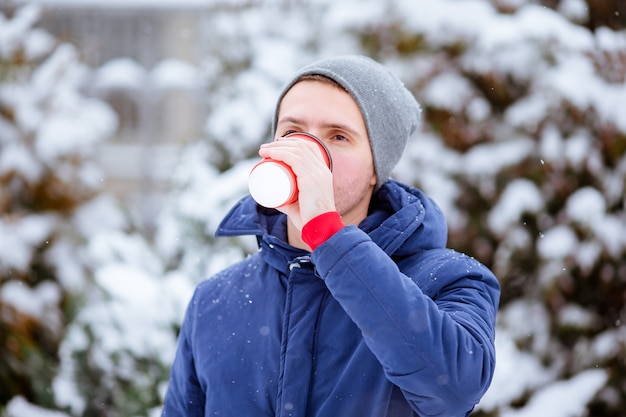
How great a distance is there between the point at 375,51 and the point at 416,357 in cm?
382

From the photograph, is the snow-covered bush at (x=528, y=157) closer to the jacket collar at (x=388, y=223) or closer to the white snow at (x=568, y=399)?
the white snow at (x=568, y=399)

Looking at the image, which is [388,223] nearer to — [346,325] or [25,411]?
[346,325]

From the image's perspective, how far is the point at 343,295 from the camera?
4.57 ft

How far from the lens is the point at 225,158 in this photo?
175 inches

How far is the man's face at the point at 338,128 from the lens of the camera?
5.61 ft

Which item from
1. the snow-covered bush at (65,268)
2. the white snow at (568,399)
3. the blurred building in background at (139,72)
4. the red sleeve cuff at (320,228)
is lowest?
the blurred building in background at (139,72)

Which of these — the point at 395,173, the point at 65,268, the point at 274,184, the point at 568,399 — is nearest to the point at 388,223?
the point at 274,184

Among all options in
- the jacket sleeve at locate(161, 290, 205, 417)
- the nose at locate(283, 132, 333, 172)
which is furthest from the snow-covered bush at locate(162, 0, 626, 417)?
the nose at locate(283, 132, 333, 172)

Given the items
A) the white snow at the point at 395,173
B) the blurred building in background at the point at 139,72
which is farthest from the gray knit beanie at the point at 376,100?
the blurred building in background at the point at 139,72

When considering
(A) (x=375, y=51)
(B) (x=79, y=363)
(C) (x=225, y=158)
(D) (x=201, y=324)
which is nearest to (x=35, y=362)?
(B) (x=79, y=363)

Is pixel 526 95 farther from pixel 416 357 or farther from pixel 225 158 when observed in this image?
pixel 416 357

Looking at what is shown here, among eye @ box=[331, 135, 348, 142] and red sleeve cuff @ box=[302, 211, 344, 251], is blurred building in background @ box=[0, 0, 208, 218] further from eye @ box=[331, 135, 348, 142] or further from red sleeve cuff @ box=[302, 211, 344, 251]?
red sleeve cuff @ box=[302, 211, 344, 251]

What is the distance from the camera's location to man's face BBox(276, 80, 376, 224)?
5.61 feet

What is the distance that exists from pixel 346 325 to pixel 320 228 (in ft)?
1.07
